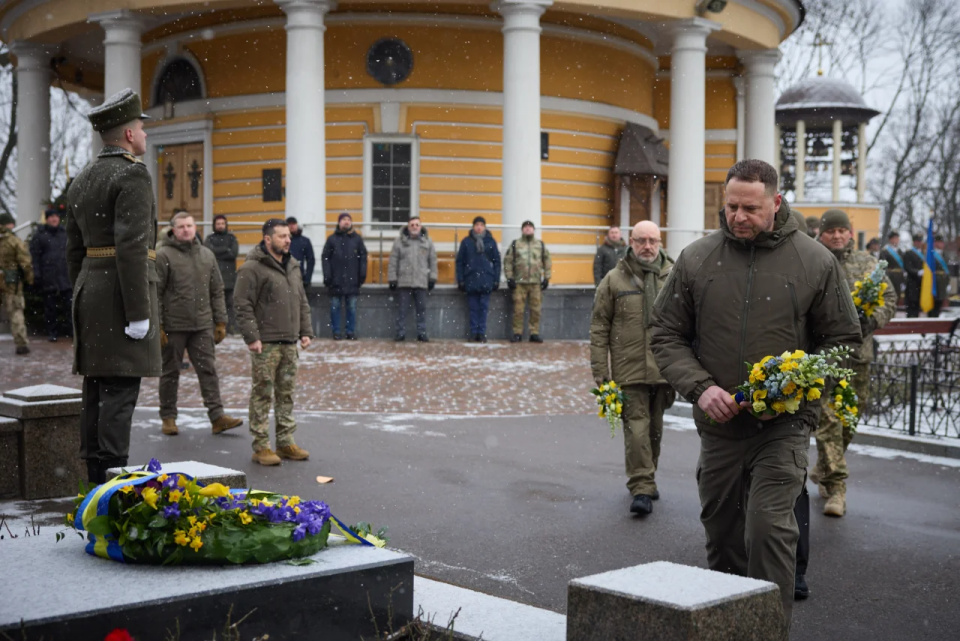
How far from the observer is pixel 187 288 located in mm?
11383

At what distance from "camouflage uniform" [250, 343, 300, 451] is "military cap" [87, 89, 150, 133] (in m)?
3.52

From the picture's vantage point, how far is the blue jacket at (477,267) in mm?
20484

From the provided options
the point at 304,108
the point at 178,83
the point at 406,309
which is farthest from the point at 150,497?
the point at 178,83

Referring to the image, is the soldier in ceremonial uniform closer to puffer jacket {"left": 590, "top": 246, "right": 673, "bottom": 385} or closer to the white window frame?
puffer jacket {"left": 590, "top": 246, "right": 673, "bottom": 385}

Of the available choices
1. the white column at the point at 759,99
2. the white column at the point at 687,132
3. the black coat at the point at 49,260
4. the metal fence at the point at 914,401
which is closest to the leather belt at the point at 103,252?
the metal fence at the point at 914,401

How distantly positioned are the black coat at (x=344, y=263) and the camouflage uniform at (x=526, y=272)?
2451 millimetres

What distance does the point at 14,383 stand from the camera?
1441 cm

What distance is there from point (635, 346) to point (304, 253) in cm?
1299

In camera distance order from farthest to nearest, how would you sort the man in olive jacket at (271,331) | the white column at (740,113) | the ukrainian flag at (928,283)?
the white column at (740,113) < the ukrainian flag at (928,283) < the man in olive jacket at (271,331)

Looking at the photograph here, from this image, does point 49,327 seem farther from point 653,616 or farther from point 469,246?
point 653,616

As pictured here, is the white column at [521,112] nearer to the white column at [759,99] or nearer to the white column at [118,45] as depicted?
the white column at [118,45]

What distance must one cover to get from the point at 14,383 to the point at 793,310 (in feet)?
38.1

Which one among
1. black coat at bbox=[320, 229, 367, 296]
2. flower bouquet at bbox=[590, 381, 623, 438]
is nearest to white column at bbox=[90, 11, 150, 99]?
black coat at bbox=[320, 229, 367, 296]

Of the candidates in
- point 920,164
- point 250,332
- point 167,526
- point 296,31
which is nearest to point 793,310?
point 167,526
